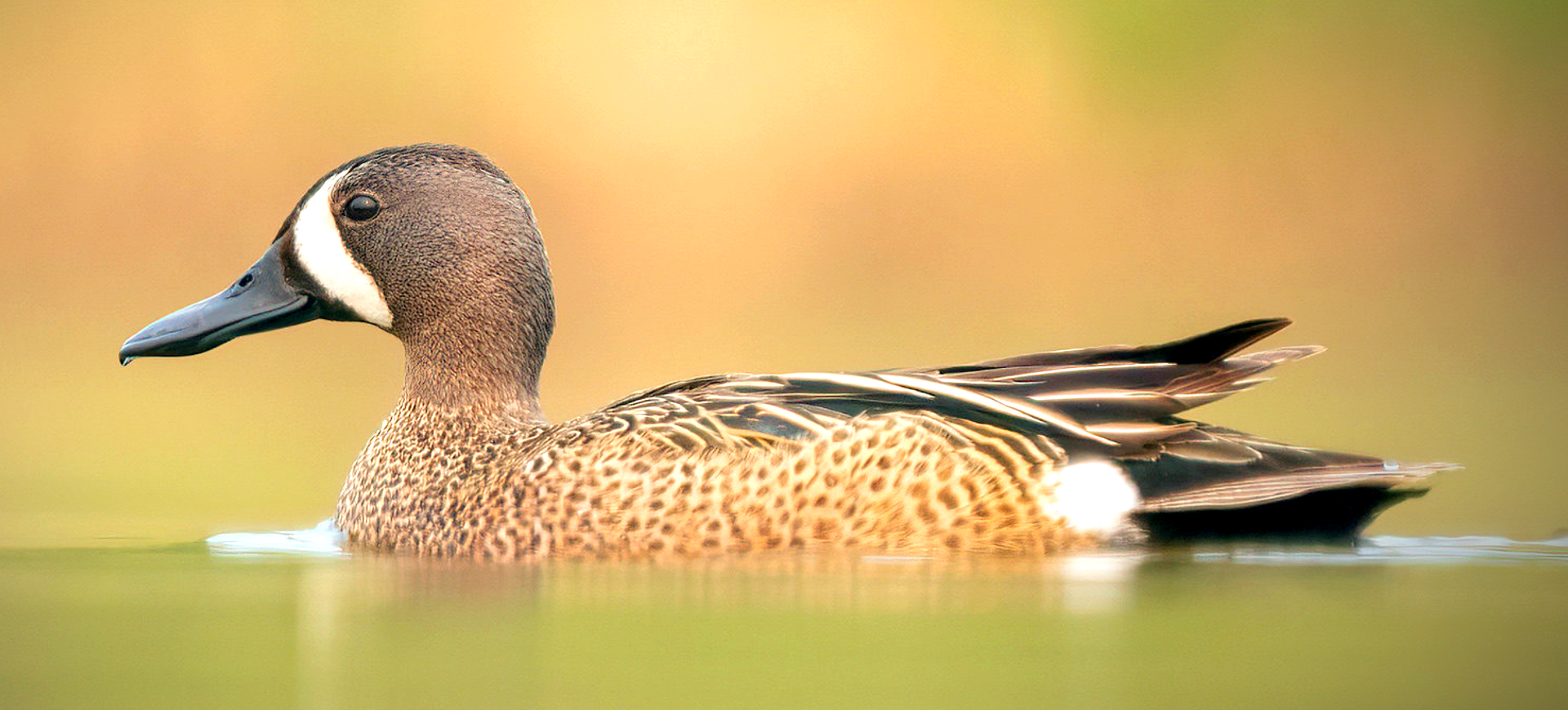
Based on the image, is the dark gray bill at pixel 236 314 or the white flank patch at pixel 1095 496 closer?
the white flank patch at pixel 1095 496

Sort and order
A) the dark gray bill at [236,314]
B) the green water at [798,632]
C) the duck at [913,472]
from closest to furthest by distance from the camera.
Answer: the green water at [798,632] → the duck at [913,472] → the dark gray bill at [236,314]

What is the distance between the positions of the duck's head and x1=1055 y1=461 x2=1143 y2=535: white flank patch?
75.7 inches

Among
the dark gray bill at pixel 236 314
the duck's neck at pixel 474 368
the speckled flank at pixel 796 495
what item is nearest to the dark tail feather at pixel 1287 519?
the speckled flank at pixel 796 495

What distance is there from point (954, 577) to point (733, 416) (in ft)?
3.07

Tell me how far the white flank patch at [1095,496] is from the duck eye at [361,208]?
2425mm

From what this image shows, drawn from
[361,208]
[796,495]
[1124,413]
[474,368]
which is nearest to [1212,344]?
[1124,413]

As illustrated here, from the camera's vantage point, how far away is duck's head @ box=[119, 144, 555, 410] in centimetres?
648

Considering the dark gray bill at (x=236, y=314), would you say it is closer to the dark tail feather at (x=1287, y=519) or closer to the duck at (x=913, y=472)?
the duck at (x=913, y=472)

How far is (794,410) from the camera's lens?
5.81 meters

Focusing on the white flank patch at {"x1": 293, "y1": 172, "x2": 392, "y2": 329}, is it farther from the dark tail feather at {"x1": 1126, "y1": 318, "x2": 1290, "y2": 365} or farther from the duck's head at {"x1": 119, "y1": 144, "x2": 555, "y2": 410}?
the dark tail feather at {"x1": 1126, "y1": 318, "x2": 1290, "y2": 365}

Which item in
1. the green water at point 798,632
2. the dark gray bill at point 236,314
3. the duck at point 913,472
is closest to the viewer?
the green water at point 798,632

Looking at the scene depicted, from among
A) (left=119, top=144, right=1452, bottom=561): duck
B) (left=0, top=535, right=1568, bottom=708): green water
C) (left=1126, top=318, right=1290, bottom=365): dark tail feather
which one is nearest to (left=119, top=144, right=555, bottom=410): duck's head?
(left=119, top=144, right=1452, bottom=561): duck

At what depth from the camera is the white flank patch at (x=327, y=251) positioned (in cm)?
650

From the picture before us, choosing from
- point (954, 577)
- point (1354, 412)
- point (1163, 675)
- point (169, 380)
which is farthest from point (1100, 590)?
point (169, 380)
